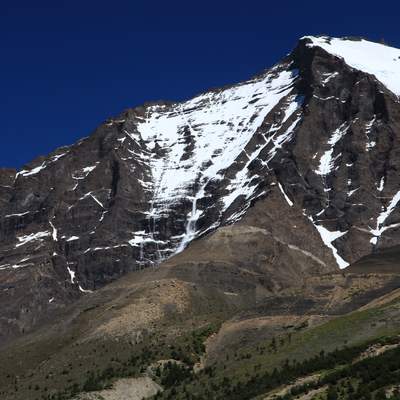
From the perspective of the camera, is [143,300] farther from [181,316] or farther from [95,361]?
[95,361]

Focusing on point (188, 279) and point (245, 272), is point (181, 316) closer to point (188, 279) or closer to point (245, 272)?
point (188, 279)

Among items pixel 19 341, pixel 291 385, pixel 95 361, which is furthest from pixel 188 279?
pixel 291 385

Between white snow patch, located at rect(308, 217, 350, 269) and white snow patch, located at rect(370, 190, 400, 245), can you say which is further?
white snow patch, located at rect(370, 190, 400, 245)

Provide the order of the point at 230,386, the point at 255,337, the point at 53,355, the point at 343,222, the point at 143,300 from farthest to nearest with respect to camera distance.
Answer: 1. the point at 343,222
2. the point at 143,300
3. the point at 53,355
4. the point at 255,337
5. the point at 230,386

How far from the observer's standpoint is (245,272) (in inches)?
5664

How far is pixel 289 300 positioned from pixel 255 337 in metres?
13.3

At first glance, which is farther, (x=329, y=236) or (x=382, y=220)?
(x=382, y=220)

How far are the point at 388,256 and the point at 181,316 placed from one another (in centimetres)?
3426

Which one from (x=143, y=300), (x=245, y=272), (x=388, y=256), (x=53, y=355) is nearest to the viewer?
(x=53, y=355)

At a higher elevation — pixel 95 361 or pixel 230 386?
pixel 95 361

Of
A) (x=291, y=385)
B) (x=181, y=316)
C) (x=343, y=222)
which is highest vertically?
(x=343, y=222)

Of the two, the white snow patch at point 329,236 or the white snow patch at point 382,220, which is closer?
the white snow patch at point 329,236

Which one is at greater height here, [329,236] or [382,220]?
[329,236]

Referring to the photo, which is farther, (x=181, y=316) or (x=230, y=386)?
(x=181, y=316)
